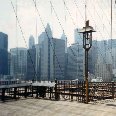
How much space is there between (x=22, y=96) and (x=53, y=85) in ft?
12.3

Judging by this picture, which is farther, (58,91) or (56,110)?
(58,91)

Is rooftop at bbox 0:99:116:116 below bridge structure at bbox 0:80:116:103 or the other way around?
below

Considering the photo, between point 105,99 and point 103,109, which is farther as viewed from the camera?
point 105,99

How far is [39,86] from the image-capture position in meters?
22.5

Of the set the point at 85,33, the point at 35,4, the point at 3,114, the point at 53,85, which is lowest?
the point at 3,114

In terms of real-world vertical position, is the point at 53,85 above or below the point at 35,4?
below

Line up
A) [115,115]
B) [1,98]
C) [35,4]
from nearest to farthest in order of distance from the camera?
[115,115]
[1,98]
[35,4]

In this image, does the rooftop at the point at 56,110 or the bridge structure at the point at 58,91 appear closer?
the rooftop at the point at 56,110

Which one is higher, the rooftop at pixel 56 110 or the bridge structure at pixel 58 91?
the bridge structure at pixel 58 91

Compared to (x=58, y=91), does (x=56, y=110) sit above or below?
below

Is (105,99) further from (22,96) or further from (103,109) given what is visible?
(22,96)

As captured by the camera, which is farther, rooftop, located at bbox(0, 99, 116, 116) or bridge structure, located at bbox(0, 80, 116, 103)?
bridge structure, located at bbox(0, 80, 116, 103)

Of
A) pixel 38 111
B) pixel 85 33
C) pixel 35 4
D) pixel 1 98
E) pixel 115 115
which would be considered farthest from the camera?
pixel 35 4

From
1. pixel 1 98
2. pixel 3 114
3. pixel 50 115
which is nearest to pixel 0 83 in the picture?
pixel 1 98
